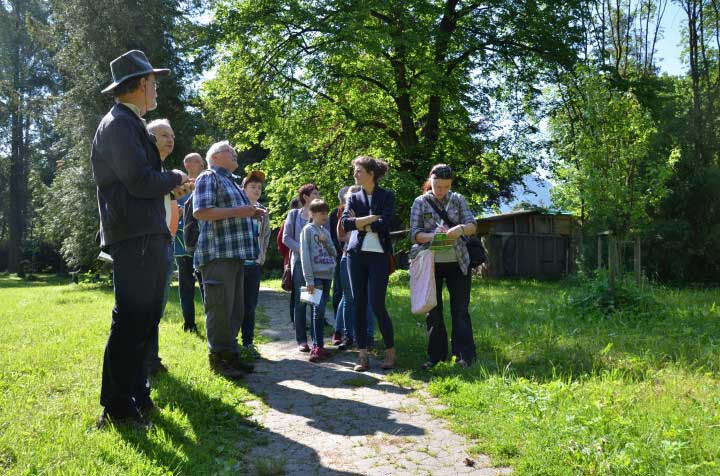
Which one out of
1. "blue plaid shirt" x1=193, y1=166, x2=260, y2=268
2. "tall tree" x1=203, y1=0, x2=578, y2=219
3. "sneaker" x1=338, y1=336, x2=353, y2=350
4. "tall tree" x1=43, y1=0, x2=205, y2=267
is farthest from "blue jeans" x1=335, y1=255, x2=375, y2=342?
"tall tree" x1=43, y1=0, x2=205, y2=267

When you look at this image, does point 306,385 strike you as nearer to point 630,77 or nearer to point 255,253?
point 255,253

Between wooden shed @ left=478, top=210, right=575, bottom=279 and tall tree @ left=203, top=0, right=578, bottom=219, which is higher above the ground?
tall tree @ left=203, top=0, right=578, bottom=219

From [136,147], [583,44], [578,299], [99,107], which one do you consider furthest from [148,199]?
[99,107]

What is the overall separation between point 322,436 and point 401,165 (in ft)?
41.8

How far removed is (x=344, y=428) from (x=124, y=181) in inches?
90.1

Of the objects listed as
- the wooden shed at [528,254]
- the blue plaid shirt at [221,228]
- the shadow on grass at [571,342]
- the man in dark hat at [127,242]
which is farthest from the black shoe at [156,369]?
the wooden shed at [528,254]

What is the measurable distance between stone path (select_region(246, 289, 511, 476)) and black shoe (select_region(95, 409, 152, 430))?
0.74 metres

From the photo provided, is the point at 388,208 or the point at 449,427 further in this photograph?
the point at 388,208

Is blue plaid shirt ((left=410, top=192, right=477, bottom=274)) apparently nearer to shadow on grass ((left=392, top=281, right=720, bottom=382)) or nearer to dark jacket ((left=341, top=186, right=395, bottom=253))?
dark jacket ((left=341, top=186, right=395, bottom=253))

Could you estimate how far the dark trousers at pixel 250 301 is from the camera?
21.5 ft

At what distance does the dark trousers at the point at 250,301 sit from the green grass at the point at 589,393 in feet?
5.93

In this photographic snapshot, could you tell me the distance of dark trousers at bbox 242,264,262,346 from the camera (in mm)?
6551

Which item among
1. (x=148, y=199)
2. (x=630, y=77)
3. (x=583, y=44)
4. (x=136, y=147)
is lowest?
(x=148, y=199)

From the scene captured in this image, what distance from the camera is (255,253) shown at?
5277 mm
